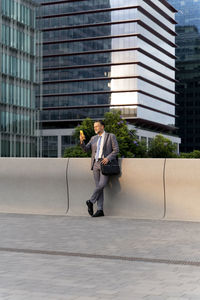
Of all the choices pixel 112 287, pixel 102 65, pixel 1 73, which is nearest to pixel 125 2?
pixel 102 65

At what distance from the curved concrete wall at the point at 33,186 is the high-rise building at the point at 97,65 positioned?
81515 millimetres

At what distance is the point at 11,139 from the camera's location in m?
68.4

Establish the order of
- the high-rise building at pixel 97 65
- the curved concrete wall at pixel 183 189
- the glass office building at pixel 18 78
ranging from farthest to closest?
the high-rise building at pixel 97 65, the glass office building at pixel 18 78, the curved concrete wall at pixel 183 189

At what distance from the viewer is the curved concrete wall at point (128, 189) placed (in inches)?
405

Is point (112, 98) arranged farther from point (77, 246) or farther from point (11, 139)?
point (77, 246)

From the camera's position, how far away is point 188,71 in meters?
134

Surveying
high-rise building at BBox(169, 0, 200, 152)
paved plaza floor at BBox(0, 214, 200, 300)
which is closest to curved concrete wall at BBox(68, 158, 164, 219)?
paved plaza floor at BBox(0, 214, 200, 300)

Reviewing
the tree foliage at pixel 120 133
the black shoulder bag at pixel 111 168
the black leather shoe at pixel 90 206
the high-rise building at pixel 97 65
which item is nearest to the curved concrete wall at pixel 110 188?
the black shoulder bag at pixel 111 168

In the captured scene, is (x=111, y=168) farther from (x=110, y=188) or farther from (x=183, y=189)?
(x=183, y=189)

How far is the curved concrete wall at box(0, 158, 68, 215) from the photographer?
11.1 m

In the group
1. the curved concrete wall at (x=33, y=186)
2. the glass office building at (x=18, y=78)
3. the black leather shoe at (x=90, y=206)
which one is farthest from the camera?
the glass office building at (x=18, y=78)

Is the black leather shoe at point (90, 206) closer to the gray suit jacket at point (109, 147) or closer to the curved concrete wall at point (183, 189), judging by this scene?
the gray suit jacket at point (109, 147)

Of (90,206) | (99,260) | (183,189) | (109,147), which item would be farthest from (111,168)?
(99,260)

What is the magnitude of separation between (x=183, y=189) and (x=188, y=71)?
127m
